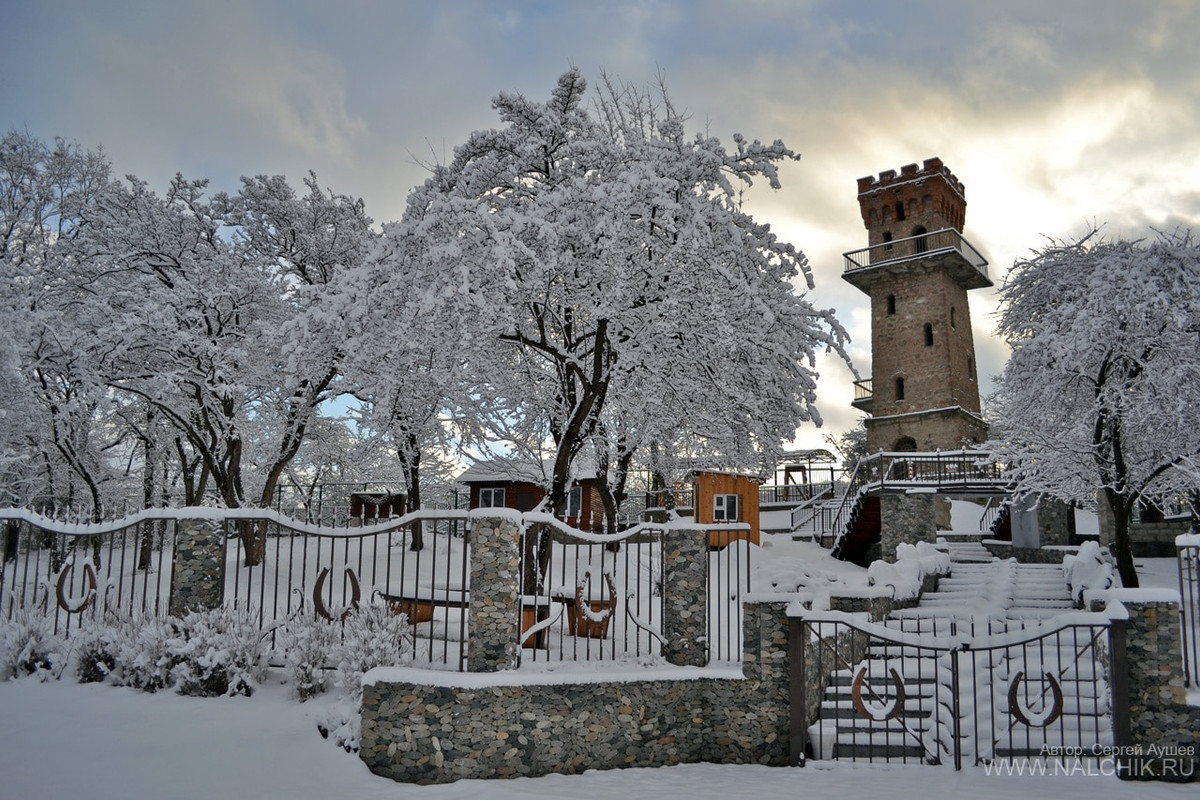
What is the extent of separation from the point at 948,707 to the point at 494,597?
19.1ft

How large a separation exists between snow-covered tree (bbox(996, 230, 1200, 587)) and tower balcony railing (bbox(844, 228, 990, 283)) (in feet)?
57.7

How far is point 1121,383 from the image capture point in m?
15.7

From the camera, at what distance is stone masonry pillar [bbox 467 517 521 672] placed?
29.2 feet

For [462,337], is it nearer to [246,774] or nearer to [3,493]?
[246,774]

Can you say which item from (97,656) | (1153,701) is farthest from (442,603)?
(1153,701)

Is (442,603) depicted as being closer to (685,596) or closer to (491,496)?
(685,596)

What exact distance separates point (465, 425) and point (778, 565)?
8.21 m

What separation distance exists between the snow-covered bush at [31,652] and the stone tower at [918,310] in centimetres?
3068

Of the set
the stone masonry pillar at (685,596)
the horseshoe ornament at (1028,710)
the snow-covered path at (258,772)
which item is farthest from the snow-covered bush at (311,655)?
the horseshoe ornament at (1028,710)

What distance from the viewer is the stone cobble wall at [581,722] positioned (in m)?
8.34

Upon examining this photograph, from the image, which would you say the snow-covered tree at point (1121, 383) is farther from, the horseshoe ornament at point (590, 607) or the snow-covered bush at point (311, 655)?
the snow-covered bush at point (311, 655)

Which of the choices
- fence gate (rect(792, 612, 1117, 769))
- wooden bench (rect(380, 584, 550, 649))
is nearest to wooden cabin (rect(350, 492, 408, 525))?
wooden bench (rect(380, 584, 550, 649))

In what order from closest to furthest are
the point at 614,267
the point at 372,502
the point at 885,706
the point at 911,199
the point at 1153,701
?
the point at 1153,701 < the point at 885,706 < the point at 614,267 < the point at 372,502 < the point at 911,199

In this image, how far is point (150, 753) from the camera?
7863mm
